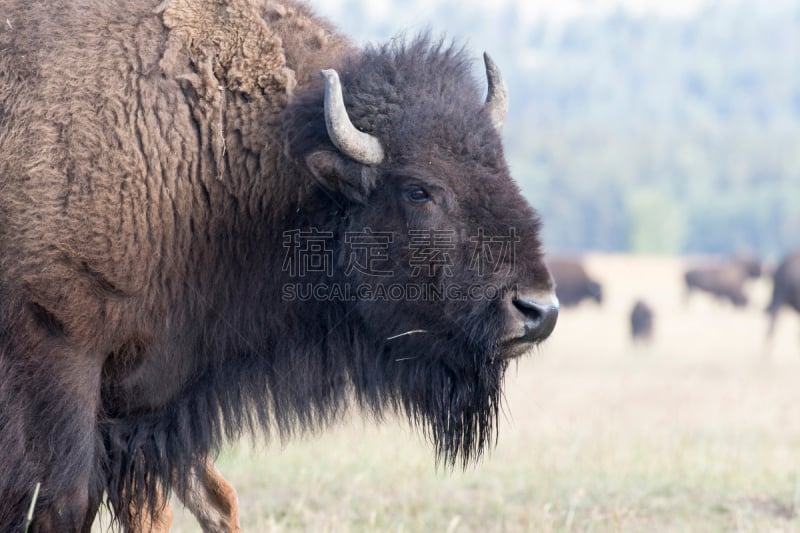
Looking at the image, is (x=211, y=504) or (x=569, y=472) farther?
(x=569, y=472)

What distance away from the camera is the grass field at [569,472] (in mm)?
5305

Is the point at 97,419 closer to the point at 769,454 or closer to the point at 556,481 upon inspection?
the point at 556,481

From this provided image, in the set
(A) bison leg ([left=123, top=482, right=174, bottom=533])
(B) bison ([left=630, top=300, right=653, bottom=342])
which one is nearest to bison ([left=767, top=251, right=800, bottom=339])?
(B) bison ([left=630, top=300, right=653, bottom=342])

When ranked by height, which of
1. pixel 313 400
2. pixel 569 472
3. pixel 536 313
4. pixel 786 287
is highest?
pixel 786 287

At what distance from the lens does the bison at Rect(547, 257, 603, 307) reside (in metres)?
36.1

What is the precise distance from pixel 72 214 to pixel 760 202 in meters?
106

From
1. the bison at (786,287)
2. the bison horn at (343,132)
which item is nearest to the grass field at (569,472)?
the bison horn at (343,132)

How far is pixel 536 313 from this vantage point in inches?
158

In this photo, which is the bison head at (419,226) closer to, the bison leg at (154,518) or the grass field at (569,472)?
the grass field at (569,472)

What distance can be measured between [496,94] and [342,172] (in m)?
0.90

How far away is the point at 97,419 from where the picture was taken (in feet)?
13.6

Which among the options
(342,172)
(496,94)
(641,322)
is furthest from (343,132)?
(641,322)

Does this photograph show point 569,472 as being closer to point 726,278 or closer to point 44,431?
point 44,431

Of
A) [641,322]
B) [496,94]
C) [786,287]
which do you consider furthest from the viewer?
[641,322]
